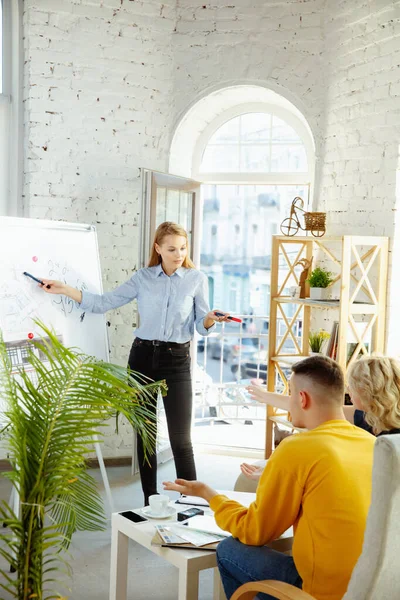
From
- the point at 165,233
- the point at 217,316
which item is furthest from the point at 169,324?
the point at 165,233

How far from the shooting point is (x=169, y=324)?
12.0 feet

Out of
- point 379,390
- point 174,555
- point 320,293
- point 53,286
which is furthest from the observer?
point 320,293

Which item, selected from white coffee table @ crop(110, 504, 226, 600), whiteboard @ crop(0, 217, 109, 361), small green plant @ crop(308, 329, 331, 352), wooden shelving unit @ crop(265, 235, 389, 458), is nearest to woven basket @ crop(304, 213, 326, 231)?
wooden shelving unit @ crop(265, 235, 389, 458)

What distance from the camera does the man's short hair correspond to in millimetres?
1973

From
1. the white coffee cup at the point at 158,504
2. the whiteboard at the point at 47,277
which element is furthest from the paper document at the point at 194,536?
the whiteboard at the point at 47,277

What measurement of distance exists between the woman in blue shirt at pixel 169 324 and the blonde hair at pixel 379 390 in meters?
1.35

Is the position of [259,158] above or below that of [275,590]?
above

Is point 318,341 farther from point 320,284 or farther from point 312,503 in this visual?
point 312,503

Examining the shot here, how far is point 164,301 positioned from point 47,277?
2.13 ft

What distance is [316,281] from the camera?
409cm

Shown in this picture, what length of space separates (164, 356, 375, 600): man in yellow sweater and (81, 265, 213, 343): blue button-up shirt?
170 cm

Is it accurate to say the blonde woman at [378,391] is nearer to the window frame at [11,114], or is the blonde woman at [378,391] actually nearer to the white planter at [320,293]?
the white planter at [320,293]

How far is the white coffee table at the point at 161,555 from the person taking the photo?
2.07 metres

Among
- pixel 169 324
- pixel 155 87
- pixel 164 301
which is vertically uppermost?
pixel 155 87
